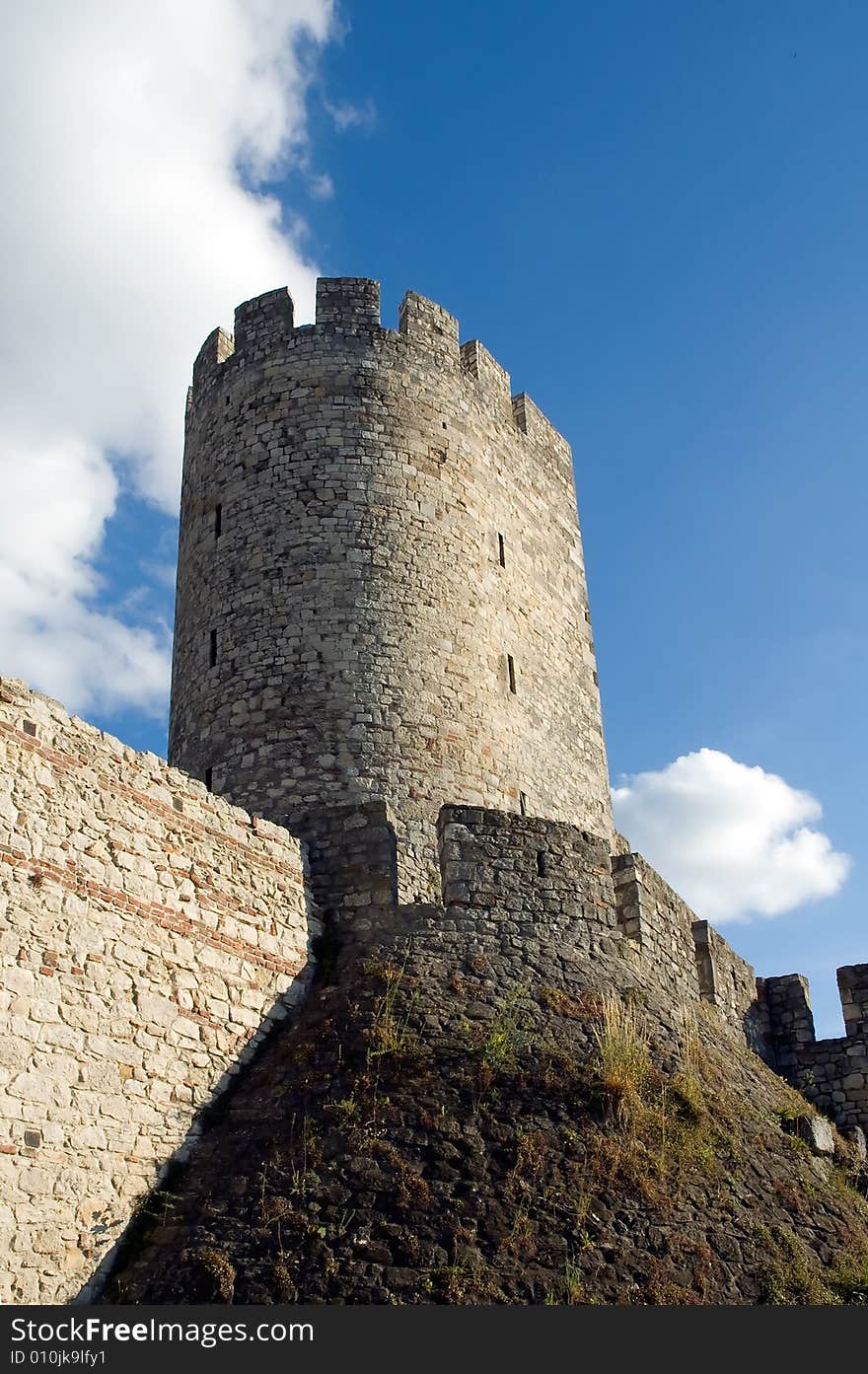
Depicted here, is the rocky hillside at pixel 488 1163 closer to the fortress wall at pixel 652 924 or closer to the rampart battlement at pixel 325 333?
the fortress wall at pixel 652 924

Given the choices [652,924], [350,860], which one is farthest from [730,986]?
[350,860]

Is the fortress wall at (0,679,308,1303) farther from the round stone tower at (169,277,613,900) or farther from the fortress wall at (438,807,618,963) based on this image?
the round stone tower at (169,277,613,900)

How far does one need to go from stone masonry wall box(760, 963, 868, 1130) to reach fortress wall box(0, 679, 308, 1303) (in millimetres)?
7815

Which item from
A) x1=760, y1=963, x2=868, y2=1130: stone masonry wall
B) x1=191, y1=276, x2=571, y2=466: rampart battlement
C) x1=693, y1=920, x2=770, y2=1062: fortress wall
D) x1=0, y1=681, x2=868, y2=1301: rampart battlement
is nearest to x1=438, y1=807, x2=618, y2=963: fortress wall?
x1=0, y1=681, x2=868, y2=1301: rampart battlement

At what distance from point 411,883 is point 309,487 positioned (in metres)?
4.91

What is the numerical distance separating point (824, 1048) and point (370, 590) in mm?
7900

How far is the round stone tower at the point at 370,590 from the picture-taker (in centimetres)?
1462

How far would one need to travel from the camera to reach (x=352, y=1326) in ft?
25.5

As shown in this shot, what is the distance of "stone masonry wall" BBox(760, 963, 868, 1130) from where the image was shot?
52.6 ft

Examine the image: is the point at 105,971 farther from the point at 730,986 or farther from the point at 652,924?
the point at 730,986

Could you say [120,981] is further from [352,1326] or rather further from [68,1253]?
[352,1326]

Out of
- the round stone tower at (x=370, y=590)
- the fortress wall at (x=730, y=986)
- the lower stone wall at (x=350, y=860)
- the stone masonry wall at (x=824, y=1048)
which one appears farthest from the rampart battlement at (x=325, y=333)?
the stone masonry wall at (x=824, y=1048)

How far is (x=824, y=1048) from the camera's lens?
16.5 metres

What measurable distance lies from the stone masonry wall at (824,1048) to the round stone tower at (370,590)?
124 inches
